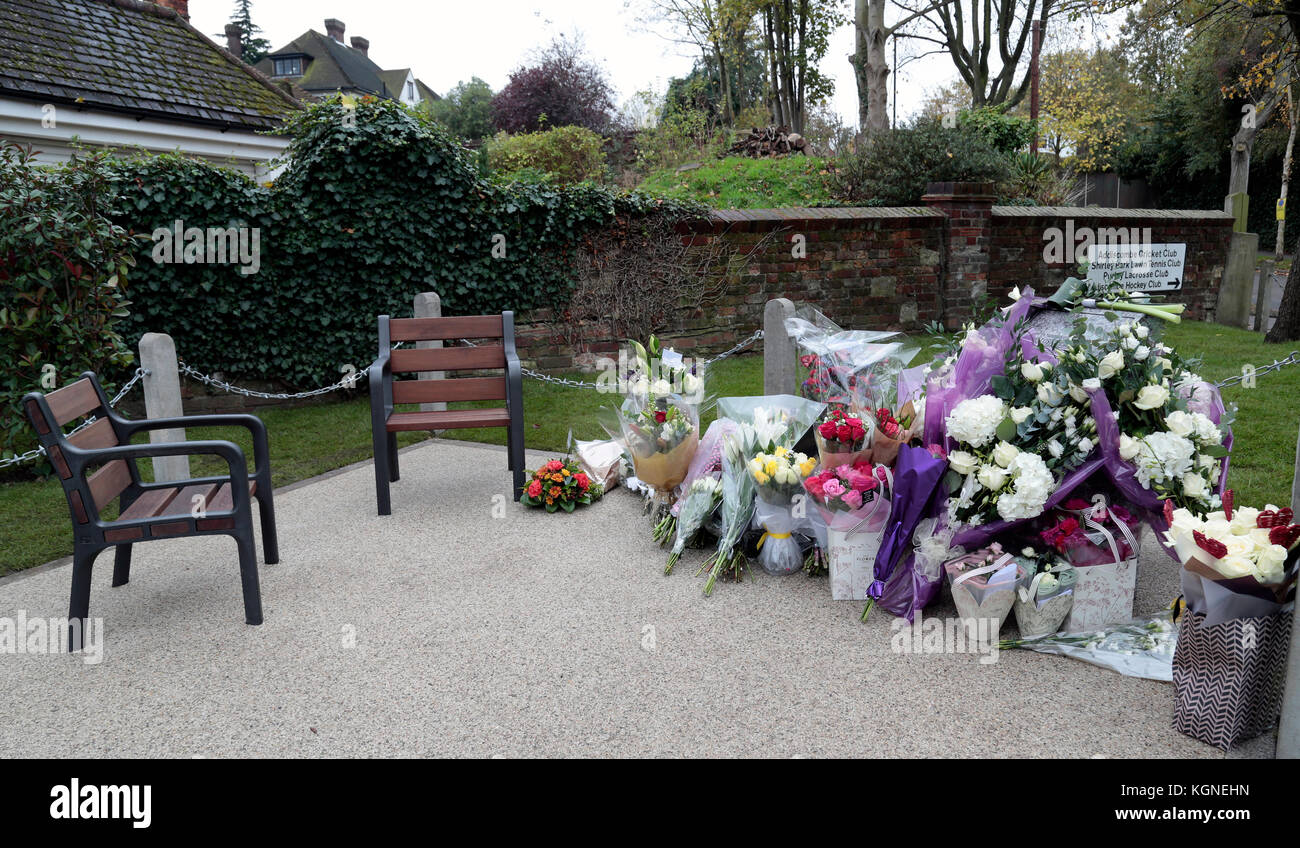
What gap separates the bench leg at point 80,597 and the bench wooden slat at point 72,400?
547mm

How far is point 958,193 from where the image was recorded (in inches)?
416

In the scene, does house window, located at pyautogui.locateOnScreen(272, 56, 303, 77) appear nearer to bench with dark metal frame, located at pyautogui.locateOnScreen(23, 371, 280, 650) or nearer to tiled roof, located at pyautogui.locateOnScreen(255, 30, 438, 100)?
tiled roof, located at pyautogui.locateOnScreen(255, 30, 438, 100)

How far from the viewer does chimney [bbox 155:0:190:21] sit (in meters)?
12.2

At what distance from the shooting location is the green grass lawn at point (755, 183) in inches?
511

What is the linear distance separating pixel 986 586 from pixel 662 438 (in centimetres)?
182

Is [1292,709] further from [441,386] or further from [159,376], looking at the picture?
[159,376]

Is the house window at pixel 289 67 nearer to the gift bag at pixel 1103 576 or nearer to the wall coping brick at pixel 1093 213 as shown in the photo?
the wall coping brick at pixel 1093 213

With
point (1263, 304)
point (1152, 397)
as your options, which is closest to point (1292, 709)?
point (1152, 397)

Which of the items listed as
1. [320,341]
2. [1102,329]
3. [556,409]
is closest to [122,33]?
[320,341]

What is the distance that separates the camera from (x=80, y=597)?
139 inches

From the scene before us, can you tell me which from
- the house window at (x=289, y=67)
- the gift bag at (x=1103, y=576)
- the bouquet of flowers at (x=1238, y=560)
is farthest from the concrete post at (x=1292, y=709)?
the house window at (x=289, y=67)

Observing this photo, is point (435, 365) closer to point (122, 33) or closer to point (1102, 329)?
point (1102, 329)
